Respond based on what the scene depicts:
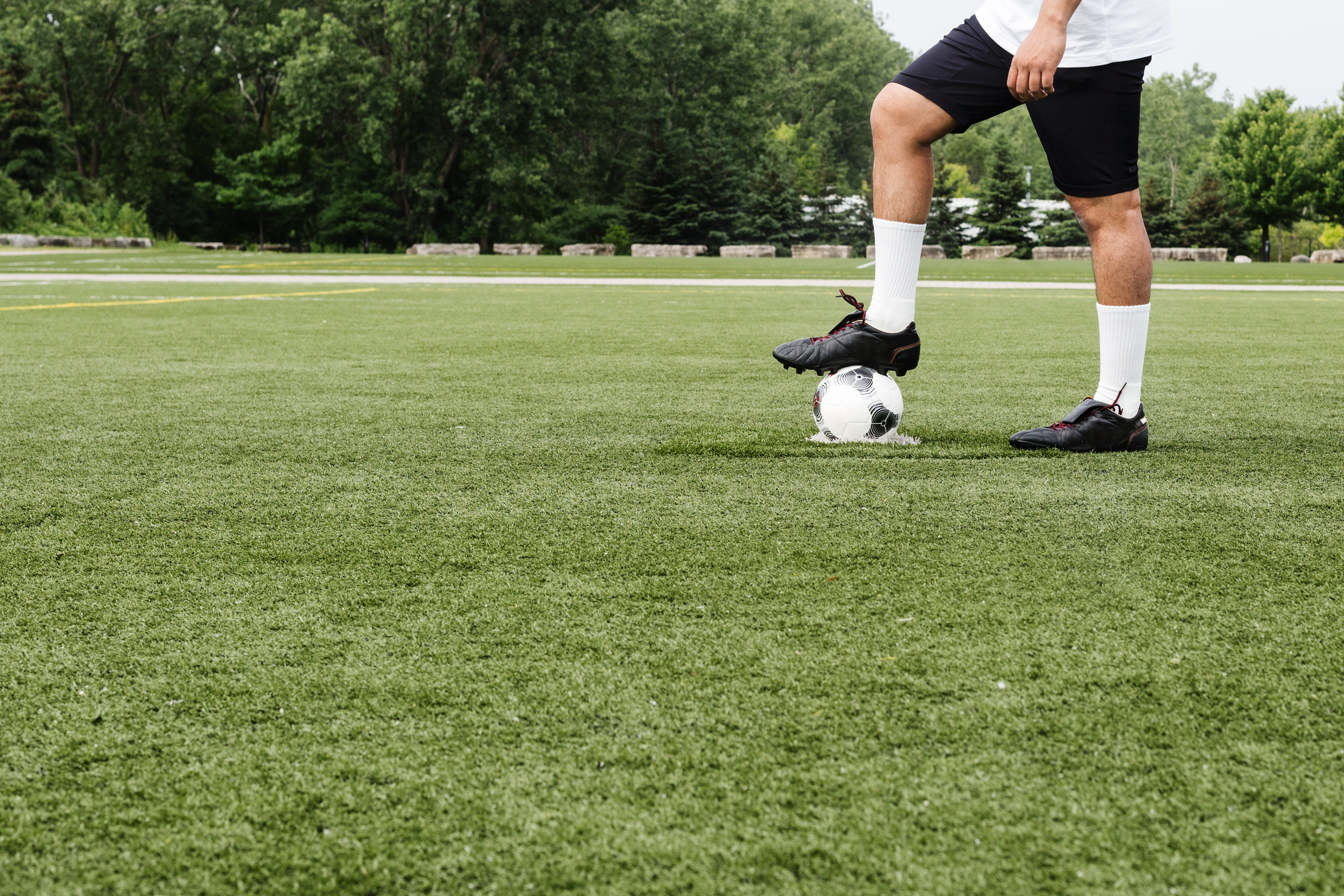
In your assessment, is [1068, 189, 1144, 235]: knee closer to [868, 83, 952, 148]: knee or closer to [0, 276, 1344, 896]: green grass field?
[868, 83, 952, 148]: knee

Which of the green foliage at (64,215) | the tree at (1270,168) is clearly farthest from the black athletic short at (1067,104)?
the tree at (1270,168)

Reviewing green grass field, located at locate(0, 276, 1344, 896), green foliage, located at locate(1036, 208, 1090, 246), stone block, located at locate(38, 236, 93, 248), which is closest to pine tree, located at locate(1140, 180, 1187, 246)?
green foliage, located at locate(1036, 208, 1090, 246)

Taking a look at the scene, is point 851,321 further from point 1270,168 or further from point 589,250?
point 1270,168

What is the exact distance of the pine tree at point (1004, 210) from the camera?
136 ft

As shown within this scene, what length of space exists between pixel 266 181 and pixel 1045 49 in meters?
42.9

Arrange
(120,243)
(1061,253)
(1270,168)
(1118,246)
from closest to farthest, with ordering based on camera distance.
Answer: (1118,246) < (120,243) < (1061,253) < (1270,168)

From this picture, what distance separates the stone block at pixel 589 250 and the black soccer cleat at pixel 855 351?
31.6 metres

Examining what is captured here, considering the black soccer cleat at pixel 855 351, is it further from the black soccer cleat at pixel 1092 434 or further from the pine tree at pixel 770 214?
the pine tree at pixel 770 214

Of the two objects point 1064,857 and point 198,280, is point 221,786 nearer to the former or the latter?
point 1064,857

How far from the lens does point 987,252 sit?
3656 cm

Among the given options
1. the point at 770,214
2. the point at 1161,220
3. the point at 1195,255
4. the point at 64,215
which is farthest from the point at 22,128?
the point at 1161,220

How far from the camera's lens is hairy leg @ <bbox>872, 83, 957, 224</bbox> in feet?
11.5

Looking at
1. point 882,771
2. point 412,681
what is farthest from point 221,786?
point 882,771

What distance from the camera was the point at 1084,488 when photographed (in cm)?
282
